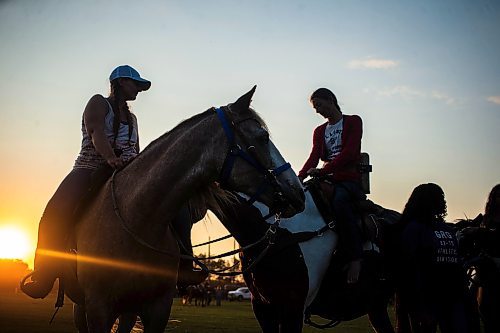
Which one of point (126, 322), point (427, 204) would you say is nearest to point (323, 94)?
point (427, 204)

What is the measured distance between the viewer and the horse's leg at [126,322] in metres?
6.61

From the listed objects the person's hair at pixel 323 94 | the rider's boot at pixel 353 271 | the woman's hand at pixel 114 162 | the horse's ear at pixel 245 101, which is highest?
the person's hair at pixel 323 94

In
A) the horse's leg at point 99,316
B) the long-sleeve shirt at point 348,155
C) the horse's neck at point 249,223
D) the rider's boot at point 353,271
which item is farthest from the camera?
the long-sleeve shirt at point 348,155

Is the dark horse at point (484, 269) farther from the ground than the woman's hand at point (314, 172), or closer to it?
closer to it

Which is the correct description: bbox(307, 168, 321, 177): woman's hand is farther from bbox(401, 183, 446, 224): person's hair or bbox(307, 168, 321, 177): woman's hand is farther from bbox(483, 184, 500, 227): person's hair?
bbox(483, 184, 500, 227): person's hair

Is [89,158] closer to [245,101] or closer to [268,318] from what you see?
[245,101]

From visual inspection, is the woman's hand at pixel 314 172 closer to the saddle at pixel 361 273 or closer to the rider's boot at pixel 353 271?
the saddle at pixel 361 273

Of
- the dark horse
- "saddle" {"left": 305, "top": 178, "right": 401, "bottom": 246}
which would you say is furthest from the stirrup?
the dark horse

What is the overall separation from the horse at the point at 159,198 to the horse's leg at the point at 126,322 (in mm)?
497

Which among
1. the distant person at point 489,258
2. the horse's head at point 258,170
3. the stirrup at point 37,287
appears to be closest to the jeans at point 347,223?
the horse's head at point 258,170

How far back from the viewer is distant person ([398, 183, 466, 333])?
25.4 ft

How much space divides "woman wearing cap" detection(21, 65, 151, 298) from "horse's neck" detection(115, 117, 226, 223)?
380mm

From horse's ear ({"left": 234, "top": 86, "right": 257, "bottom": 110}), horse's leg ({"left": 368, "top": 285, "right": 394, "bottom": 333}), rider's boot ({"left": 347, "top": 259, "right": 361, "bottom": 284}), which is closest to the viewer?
horse's ear ({"left": 234, "top": 86, "right": 257, "bottom": 110})

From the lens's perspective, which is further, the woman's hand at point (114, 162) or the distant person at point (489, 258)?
the distant person at point (489, 258)
